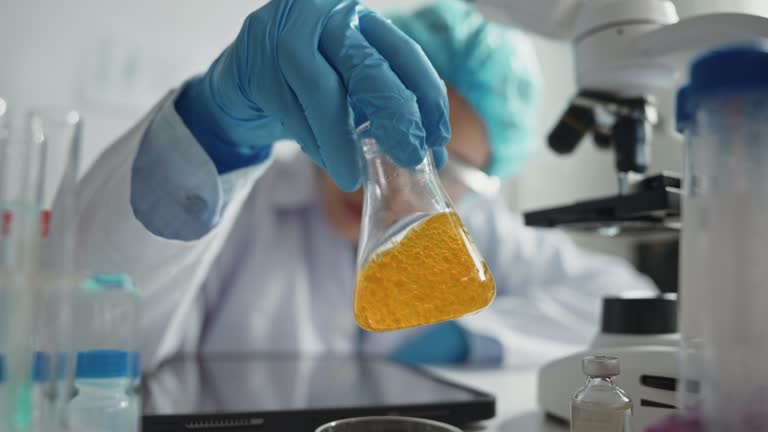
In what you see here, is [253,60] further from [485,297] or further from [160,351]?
[160,351]

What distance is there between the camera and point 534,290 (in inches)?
65.7

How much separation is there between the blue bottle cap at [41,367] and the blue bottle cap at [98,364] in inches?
1.2

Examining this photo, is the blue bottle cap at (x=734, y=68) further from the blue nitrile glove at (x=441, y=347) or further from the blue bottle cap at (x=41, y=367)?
the blue nitrile glove at (x=441, y=347)

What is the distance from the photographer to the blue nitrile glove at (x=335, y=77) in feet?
1.66

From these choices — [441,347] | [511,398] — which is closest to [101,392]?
[511,398]

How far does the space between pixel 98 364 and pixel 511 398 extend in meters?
0.56

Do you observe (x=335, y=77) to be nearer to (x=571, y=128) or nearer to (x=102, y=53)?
(x=571, y=128)

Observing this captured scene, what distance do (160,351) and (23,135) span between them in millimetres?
705

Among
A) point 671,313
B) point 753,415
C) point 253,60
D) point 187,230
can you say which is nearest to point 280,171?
point 187,230

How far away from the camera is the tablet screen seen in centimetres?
62

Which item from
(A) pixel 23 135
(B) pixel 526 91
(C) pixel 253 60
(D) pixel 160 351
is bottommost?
A: (D) pixel 160 351

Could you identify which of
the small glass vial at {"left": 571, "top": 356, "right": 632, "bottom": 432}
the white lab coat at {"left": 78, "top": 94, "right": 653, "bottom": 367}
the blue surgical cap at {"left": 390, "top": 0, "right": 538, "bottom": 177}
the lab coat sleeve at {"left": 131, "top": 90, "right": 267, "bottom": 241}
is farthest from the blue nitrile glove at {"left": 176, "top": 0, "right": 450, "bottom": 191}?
the blue surgical cap at {"left": 390, "top": 0, "right": 538, "bottom": 177}

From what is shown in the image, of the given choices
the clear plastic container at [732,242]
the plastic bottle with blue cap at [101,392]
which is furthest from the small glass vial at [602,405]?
the plastic bottle with blue cap at [101,392]

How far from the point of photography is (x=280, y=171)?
58.1 inches
